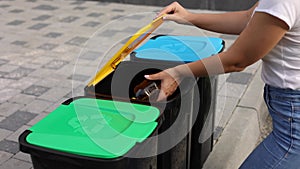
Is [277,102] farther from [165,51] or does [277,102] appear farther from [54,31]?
[54,31]

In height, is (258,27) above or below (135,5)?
above

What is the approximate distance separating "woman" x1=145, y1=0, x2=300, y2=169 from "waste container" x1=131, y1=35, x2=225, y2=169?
1.06 feet

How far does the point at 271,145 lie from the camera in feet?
5.66

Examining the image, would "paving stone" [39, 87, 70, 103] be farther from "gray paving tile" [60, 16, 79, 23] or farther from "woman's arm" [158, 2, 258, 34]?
"gray paving tile" [60, 16, 79, 23]

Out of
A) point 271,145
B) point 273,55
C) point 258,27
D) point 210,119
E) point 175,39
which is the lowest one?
point 210,119

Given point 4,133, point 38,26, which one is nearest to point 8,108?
point 4,133

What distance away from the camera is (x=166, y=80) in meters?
1.64

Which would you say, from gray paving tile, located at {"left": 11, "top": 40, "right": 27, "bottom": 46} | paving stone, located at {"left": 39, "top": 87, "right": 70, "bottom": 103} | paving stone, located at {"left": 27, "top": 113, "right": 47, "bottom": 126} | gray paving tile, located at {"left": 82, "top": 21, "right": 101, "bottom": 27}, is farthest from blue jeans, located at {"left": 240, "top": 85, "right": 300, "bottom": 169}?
gray paving tile, located at {"left": 82, "top": 21, "right": 101, "bottom": 27}

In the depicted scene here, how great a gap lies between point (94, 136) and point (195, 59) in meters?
0.91

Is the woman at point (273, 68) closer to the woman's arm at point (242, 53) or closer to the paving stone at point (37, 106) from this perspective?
the woman's arm at point (242, 53)

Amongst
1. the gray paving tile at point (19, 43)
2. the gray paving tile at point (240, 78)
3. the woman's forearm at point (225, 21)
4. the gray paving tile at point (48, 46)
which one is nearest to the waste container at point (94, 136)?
the woman's forearm at point (225, 21)

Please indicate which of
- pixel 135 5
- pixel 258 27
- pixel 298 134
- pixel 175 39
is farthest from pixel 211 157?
pixel 135 5

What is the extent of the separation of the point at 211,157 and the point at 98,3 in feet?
16.3

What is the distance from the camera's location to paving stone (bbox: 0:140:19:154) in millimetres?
2689
